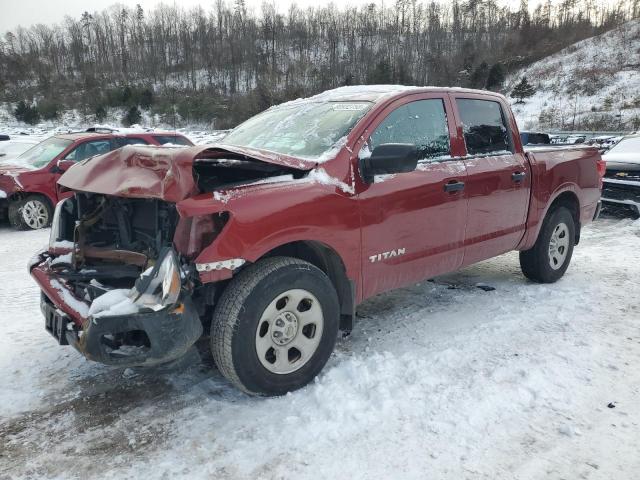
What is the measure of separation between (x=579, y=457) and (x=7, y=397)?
3.28 m

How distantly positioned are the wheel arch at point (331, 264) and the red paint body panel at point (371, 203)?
5 centimetres

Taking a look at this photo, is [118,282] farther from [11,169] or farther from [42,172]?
[11,169]

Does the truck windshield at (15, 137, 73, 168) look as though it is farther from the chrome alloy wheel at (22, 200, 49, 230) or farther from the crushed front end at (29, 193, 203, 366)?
the crushed front end at (29, 193, 203, 366)

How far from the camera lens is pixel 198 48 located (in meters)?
72.9

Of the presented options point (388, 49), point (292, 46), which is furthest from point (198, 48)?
point (388, 49)

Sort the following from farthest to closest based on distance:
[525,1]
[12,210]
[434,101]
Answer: [525,1] → [12,210] → [434,101]

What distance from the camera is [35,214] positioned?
859cm

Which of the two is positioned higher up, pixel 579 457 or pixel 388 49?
pixel 388 49

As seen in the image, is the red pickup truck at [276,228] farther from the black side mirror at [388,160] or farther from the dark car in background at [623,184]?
the dark car in background at [623,184]

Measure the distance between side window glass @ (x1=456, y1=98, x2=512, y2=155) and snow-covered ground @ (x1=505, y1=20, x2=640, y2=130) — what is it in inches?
1134

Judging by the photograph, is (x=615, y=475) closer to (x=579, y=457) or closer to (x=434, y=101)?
(x=579, y=457)

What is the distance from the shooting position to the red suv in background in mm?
8398

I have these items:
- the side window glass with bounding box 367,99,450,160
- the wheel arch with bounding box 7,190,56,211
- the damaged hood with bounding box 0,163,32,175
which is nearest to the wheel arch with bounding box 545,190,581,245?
the side window glass with bounding box 367,99,450,160

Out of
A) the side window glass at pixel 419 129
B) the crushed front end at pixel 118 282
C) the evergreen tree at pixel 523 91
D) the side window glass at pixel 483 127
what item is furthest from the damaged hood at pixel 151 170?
the evergreen tree at pixel 523 91
